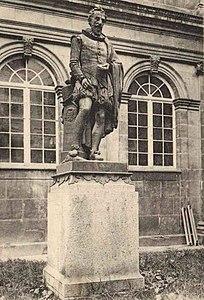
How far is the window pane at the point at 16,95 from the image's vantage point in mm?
10766

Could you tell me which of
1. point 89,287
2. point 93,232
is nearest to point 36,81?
point 93,232

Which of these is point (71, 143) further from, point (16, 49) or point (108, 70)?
point (16, 49)

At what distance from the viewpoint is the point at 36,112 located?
11.0 m

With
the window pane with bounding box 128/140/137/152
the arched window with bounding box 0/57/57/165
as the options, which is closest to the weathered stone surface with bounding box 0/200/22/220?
the arched window with bounding box 0/57/57/165

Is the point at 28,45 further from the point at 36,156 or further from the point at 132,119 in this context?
the point at 132,119

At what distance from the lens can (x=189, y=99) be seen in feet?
41.4

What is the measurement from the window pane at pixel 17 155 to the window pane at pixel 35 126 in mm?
597

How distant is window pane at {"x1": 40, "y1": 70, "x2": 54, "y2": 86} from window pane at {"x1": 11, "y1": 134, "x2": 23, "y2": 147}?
149cm

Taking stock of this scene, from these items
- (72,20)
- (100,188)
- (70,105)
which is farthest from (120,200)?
(72,20)

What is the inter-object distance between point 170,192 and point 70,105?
6.31m

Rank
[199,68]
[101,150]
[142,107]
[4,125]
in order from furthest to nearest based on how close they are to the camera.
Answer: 1. [199,68]
2. [142,107]
3. [101,150]
4. [4,125]

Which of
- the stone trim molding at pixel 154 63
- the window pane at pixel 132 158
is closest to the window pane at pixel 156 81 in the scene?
the stone trim molding at pixel 154 63

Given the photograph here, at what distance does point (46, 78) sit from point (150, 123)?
315 centimetres

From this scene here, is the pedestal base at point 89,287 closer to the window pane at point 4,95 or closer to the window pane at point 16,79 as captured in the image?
the window pane at point 4,95
